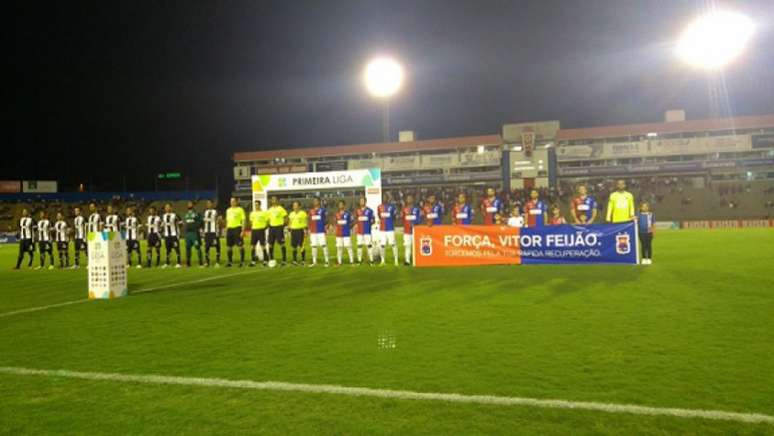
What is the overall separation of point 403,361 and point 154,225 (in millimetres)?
15466

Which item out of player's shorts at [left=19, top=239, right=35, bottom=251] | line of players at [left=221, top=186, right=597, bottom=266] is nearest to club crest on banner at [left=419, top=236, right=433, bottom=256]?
line of players at [left=221, top=186, right=597, bottom=266]

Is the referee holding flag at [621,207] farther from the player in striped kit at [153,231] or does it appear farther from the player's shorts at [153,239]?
the player's shorts at [153,239]

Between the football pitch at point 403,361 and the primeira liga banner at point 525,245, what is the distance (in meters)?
3.60

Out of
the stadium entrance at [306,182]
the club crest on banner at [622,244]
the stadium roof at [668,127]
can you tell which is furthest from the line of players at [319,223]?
the stadium roof at [668,127]

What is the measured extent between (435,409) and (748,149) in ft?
187

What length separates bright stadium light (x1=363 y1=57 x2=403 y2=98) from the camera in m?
39.7

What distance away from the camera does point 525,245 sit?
48.7 feet

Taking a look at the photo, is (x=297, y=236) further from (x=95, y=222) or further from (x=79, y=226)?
(x=79, y=226)

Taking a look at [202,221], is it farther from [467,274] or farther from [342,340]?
[342,340]

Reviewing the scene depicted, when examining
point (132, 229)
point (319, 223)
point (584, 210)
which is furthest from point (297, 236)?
point (584, 210)

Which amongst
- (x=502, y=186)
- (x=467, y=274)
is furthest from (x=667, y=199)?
(x=467, y=274)

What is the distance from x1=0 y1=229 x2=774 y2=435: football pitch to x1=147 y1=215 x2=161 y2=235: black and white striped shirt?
8.00m

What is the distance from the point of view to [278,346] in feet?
20.2

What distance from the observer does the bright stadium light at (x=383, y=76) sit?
130 feet
